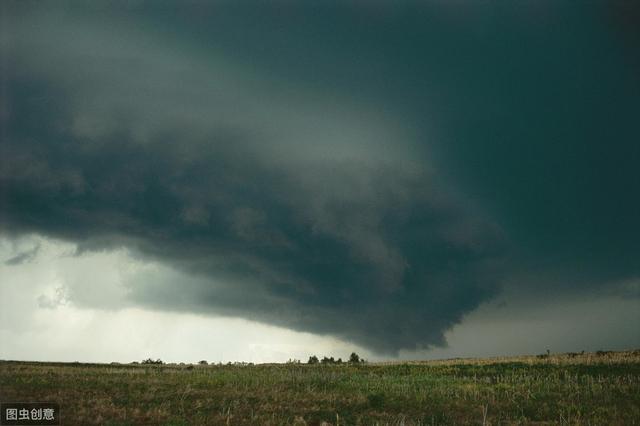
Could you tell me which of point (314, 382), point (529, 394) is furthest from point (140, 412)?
point (529, 394)

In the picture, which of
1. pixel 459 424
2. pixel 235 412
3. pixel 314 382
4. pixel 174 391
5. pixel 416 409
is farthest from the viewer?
pixel 314 382

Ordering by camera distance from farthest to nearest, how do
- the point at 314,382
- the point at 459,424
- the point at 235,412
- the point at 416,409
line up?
the point at 314,382
the point at 416,409
the point at 235,412
the point at 459,424

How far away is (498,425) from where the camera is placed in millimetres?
21594

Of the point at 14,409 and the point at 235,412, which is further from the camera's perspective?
the point at 235,412

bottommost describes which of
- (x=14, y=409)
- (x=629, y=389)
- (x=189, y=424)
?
(x=629, y=389)

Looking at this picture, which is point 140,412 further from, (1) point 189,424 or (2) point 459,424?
(2) point 459,424

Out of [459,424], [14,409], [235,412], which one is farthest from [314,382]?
[14,409]

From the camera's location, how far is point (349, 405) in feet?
92.5

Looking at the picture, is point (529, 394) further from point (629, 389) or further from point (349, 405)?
point (349, 405)

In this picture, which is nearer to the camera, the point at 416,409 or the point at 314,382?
the point at 416,409

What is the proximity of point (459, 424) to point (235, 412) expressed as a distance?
11417 mm

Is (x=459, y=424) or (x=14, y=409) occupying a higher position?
(x=14, y=409)

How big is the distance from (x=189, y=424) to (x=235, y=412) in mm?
3988

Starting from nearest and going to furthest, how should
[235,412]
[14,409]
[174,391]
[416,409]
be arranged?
[14,409], [235,412], [416,409], [174,391]
